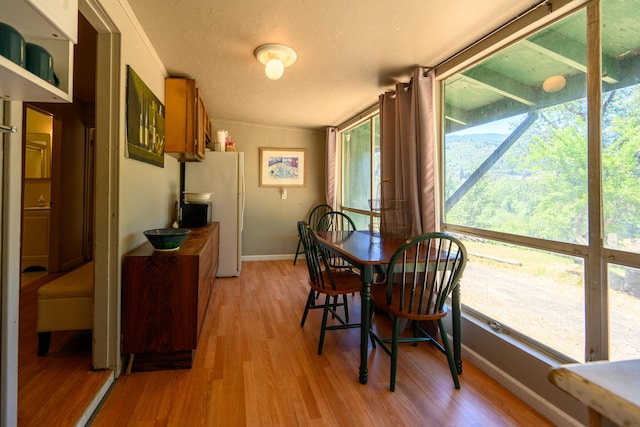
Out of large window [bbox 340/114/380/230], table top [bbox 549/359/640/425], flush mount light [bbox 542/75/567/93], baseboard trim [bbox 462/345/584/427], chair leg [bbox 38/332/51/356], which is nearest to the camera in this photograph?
table top [bbox 549/359/640/425]

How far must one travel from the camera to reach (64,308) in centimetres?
180

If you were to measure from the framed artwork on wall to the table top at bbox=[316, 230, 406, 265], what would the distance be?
4.83 ft

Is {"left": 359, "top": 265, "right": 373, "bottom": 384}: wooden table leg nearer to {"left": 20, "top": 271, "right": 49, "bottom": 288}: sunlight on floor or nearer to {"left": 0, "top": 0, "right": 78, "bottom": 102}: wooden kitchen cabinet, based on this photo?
{"left": 0, "top": 0, "right": 78, "bottom": 102}: wooden kitchen cabinet

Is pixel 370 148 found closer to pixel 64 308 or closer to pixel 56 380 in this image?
pixel 64 308

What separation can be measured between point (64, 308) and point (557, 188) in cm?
292

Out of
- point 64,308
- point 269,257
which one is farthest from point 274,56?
point 269,257

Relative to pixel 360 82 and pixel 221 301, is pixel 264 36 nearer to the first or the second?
pixel 360 82

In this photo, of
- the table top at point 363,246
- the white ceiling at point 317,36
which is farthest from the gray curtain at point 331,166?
the table top at point 363,246

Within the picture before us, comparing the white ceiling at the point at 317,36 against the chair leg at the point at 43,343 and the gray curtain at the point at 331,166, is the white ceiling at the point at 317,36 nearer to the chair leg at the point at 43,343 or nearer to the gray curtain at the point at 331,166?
the gray curtain at the point at 331,166

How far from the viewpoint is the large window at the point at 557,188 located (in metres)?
1.34

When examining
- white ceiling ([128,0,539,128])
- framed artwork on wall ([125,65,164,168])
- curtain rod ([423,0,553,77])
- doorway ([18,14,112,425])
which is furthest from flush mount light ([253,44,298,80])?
doorway ([18,14,112,425])

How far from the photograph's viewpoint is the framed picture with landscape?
4891 millimetres

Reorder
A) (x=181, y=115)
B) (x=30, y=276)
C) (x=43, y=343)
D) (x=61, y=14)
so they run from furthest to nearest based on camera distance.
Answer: (x=30, y=276) < (x=181, y=115) < (x=43, y=343) < (x=61, y=14)

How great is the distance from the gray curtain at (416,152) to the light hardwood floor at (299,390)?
1.02m
